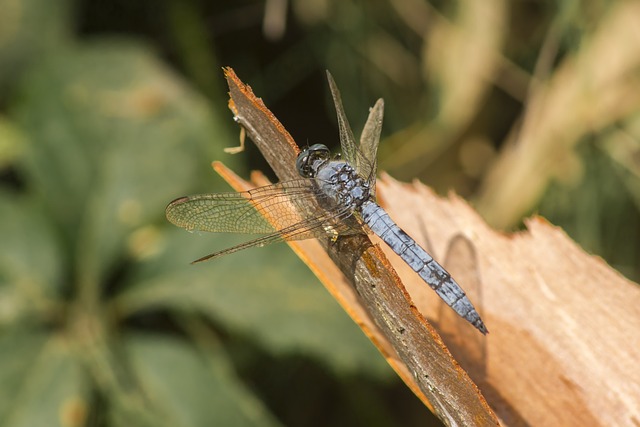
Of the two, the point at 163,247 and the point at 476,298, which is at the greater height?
the point at 163,247

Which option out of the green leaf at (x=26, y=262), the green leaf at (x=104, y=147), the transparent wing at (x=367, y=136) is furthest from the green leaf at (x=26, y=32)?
the transparent wing at (x=367, y=136)

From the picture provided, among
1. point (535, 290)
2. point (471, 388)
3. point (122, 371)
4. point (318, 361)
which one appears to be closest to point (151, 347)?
point (122, 371)

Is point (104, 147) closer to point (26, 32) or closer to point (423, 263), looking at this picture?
point (26, 32)

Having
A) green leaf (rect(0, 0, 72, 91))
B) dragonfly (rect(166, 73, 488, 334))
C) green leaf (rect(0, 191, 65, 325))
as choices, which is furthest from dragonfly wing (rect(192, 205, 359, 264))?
green leaf (rect(0, 0, 72, 91))

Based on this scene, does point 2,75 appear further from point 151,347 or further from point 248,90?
point 248,90

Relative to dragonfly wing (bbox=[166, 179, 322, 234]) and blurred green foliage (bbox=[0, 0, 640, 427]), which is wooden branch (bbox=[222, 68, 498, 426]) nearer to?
dragonfly wing (bbox=[166, 179, 322, 234])

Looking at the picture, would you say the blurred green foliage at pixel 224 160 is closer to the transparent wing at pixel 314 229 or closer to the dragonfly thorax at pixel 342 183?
the dragonfly thorax at pixel 342 183
